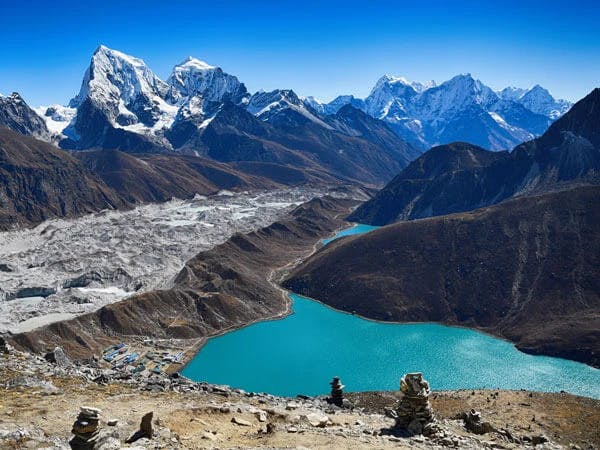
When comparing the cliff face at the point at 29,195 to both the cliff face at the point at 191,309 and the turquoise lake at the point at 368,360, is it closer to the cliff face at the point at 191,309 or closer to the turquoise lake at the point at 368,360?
the cliff face at the point at 191,309

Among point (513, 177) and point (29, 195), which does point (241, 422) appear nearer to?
point (513, 177)

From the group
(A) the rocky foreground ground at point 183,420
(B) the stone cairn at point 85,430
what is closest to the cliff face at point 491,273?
(A) the rocky foreground ground at point 183,420

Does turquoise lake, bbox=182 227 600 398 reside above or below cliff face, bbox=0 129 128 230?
below

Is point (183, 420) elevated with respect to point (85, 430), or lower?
lower

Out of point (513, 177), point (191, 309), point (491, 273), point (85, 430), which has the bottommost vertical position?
point (191, 309)

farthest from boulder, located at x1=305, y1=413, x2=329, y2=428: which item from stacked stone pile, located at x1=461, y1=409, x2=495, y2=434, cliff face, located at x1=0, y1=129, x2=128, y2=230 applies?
cliff face, located at x1=0, y1=129, x2=128, y2=230

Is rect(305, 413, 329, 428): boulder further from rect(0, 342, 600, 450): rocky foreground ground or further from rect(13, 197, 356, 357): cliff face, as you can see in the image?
rect(13, 197, 356, 357): cliff face

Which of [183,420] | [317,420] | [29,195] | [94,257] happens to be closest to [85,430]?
[183,420]
